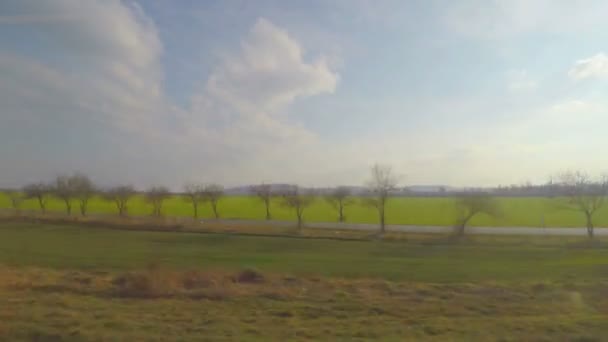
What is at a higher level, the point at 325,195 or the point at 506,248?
the point at 325,195

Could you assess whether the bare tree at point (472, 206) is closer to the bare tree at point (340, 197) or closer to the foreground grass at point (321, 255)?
the foreground grass at point (321, 255)

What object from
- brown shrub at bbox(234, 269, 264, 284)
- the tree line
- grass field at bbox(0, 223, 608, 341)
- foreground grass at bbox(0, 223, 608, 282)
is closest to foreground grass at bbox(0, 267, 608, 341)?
grass field at bbox(0, 223, 608, 341)

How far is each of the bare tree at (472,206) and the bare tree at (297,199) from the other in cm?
2463

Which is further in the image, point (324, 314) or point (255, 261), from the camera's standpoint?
point (255, 261)

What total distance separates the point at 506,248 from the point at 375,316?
31.6 metres

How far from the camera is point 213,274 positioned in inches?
691

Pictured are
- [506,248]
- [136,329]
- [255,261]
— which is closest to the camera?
[136,329]

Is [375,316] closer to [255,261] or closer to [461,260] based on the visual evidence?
[255,261]

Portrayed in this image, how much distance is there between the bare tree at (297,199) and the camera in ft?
238

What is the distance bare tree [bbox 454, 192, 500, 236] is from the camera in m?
55.0

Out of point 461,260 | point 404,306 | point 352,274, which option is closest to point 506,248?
point 461,260

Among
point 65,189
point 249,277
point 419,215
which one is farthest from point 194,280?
point 65,189

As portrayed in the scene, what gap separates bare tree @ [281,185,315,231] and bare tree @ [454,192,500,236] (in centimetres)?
2463

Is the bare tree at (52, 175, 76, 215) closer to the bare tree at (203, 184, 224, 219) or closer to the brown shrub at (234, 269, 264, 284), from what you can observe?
the bare tree at (203, 184, 224, 219)
